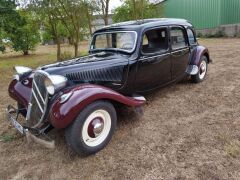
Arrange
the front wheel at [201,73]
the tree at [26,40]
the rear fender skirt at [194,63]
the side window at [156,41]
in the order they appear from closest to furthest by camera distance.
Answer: the side window at [156,41]
the rear fender skirt at [194,63]
the front wheel at [201,73]
the tree at [26,40]

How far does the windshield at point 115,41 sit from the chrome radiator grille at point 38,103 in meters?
1.58

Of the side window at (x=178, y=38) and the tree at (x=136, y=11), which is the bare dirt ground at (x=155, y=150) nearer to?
the side window at (x=178, y=38)

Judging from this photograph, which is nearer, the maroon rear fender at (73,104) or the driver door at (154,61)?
the maroon rear fender at (73,104)

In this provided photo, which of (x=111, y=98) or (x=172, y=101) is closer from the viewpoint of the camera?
(x=111, y=98)

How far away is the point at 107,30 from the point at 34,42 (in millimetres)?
14801

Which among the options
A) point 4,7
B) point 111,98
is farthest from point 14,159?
point 4,7

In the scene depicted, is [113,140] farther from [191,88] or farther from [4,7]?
[4,7]

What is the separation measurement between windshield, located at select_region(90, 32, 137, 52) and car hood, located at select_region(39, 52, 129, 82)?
230 millimetres

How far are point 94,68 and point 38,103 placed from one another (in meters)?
0.96

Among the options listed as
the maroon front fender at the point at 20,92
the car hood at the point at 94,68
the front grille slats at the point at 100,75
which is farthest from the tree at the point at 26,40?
the front grille slats at the point at 100,75

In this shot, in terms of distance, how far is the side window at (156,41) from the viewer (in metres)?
4.64

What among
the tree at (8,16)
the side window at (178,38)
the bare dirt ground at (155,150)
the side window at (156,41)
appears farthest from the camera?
the tree at (8,16)

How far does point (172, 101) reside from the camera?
5.15 metres

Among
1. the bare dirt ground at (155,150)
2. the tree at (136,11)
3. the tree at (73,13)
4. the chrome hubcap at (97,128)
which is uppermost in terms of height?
the tree at (136,11)
